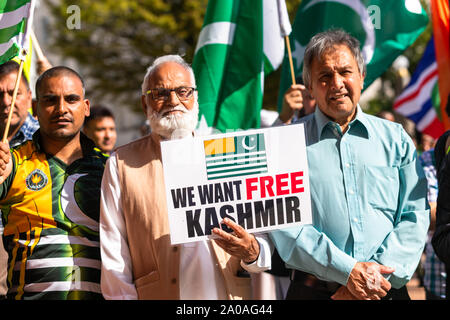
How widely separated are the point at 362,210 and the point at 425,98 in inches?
170

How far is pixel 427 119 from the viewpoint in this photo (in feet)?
24.2

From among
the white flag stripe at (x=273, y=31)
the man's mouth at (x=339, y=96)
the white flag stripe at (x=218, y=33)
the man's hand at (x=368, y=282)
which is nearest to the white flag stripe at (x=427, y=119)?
the white flag stripe at (x=273, y=31)

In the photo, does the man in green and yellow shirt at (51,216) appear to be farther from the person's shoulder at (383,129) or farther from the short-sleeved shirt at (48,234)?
the person's shoulder at (383,129)

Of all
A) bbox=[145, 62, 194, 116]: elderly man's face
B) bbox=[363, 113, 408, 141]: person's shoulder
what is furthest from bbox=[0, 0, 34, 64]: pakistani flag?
bbox=[363, 113, 408, 141]: person's shoulder

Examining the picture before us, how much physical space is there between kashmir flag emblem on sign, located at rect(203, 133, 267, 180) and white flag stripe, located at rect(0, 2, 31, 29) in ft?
5.31

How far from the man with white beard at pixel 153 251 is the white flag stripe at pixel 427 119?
Answer: 4483 millimetres

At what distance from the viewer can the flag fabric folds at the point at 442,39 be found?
541 cm

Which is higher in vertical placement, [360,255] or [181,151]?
[181,151]

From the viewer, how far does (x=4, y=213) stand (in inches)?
141

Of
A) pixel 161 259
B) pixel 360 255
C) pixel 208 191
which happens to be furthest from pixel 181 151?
pixel 360 255

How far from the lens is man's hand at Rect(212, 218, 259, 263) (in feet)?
10.3

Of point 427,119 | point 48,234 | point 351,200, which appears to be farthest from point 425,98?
point 48,234
